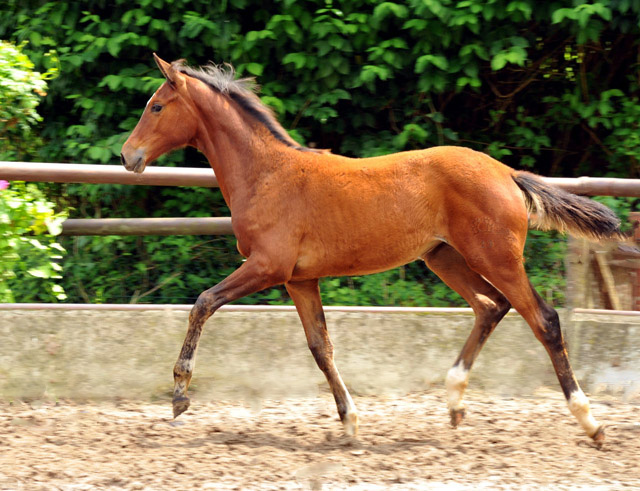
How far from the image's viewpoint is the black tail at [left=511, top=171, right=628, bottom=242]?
4.52 meters

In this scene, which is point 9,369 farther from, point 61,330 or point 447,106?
point 447,106

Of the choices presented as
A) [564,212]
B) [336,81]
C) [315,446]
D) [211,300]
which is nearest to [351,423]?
[315,446]

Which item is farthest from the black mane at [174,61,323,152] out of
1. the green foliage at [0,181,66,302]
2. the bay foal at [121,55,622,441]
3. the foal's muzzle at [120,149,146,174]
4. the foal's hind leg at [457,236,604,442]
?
the green foliage at [0,181,66,302]

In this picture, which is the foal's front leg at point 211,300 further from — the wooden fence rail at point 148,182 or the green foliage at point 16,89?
the green foliage at point 16,89

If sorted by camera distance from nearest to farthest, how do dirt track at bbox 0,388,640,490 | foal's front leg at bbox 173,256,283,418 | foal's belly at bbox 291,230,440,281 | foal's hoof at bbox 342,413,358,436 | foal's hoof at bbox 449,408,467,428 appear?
dirt track at bbox 0,388,640,490 → foal's front leg at bbox 173,256,283,418 → foal's belly at bbox 291,230,440,281 → foal's hoof at bbox 342,413,358,436 → foal's hoof at bbox 449,408,467,428

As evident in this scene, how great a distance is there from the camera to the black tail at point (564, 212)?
4.52m

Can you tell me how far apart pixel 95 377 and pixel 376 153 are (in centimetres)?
307

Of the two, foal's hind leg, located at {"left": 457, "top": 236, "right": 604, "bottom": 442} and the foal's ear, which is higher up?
the foal's ear

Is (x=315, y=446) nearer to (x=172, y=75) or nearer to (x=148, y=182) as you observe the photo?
(x=148, y=182)

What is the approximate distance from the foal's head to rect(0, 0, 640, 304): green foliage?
1.20 metres

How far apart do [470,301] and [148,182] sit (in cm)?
228

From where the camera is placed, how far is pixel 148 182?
5273mm

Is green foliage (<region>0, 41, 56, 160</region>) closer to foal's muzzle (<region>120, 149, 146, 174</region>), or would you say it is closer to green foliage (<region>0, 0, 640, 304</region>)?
green foliage (<region>0, 0, 640, 304</region>)

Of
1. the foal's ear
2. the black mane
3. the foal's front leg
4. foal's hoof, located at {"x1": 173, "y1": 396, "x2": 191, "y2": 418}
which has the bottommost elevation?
foal's hoof, located at {"x1": 173, "y1": 396, "x2": 191, "y2": 418}
